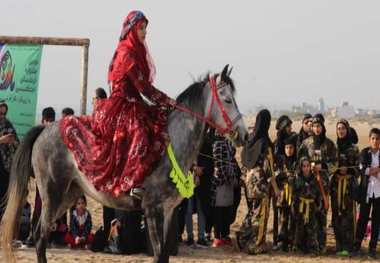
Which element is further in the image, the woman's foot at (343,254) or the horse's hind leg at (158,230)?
the woman's foot at (343,254)

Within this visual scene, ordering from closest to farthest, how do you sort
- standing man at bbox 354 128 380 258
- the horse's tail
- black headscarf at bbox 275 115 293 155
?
the horse's tail < standing man at bbox 354 128 380 258 < black headscarf at bbox 275 115 293 155

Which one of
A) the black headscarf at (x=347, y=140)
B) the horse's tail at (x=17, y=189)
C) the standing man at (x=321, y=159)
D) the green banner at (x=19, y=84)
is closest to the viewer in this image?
the horse's tail at (x=17, y=189)

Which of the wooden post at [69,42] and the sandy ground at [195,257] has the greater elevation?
the wooden post at [69,42]

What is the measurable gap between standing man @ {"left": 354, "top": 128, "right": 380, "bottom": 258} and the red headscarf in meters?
3.98

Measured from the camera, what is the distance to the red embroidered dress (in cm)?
717

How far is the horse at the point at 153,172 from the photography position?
23.7 feet

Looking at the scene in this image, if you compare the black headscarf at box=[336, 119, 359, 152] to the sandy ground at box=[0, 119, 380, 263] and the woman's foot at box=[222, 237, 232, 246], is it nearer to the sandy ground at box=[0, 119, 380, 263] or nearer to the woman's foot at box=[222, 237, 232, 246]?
the sandy ground at box=[0, 119, 380, 263]

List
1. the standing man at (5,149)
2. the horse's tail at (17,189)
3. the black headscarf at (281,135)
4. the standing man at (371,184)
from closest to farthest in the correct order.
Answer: the horse's tail at (17,189) < the standing man at (5,149) < the standing man at (371,184) < the black headscarf at (281,135)

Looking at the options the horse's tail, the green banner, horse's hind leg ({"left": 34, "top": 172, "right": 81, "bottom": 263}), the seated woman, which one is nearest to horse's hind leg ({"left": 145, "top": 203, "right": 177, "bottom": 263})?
horse's hind leg ({"left": 34, "top": 172, "right": 81, "bottom": 263})

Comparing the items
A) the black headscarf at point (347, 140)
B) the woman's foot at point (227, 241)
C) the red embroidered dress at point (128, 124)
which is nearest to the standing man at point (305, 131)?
the black headscarf at point (347, 140)

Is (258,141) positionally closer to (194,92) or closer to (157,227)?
(194,92)

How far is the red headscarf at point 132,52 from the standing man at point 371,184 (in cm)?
398

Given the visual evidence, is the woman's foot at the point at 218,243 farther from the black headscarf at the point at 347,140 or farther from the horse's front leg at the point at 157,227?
the horse's front leg at the point at 157,227

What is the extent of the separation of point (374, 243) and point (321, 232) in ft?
2.48
